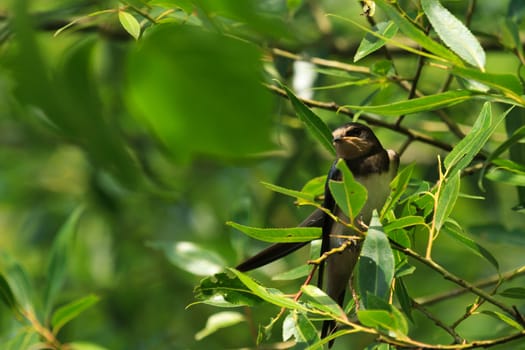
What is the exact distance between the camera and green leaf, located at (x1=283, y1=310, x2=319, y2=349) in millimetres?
1495

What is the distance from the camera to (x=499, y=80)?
1418 millimetres

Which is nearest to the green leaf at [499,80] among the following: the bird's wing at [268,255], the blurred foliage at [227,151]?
the blurred foliage at [227,151]

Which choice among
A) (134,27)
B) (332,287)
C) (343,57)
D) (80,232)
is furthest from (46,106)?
(80,232)

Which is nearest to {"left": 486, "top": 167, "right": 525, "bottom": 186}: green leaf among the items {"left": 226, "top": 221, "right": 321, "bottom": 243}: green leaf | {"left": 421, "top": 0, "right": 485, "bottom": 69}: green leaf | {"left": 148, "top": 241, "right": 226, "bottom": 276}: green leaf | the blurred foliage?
the blurred foliage

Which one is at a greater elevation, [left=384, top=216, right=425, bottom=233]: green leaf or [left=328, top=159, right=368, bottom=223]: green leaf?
[left=328, top=159, right=368, bottom=223]: green leaf

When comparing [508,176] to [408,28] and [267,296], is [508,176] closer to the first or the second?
[408,28]

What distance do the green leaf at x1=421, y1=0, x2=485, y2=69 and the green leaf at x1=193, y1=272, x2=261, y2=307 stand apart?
59 centimetres

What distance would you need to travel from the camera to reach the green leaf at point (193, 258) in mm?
2592

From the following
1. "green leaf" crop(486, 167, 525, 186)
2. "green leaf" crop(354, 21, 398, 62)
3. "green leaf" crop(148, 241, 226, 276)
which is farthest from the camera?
"green leaf" crop(148, 241, 226, 276)

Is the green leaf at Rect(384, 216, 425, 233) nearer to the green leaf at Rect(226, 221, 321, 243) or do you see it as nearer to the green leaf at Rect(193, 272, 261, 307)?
the green leaf at Rect(226, 221, 321, 243)

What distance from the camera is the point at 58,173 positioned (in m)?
5.09

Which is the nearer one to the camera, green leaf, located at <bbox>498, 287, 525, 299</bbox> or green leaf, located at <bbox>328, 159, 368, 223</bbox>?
green leaf, located at <bbox>328, 159, 368, 223</bbox>

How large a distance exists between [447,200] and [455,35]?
1.00 feet

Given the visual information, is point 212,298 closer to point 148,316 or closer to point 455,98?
point 455,98
